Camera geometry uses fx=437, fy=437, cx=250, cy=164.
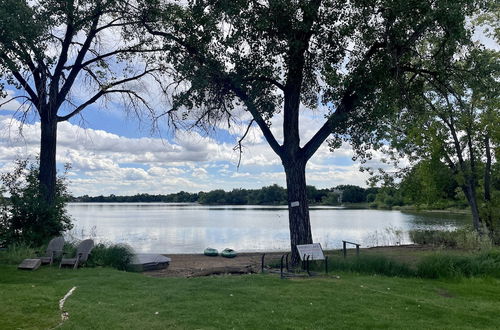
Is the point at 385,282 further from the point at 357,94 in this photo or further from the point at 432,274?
the point at 357,94

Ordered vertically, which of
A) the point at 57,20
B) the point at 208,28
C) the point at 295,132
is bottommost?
the point at 295,132

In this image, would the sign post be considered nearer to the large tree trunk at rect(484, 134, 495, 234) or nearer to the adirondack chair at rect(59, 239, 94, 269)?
the adirondack chair at rect(59, 239, 94, 269)

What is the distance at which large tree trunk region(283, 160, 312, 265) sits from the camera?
12586 mm

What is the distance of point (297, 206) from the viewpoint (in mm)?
12562

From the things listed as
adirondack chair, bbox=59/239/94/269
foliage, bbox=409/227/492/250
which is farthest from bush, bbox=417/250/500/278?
adirondack chair, bbox=59/239/94/269

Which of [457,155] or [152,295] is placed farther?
[457,155]

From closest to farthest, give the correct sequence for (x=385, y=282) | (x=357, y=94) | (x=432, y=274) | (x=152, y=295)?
(x=152, y=295)
(x=385, y=282)
(x=432, y=274)
(x=357, y=94)

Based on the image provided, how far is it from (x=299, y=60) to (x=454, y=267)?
6.93 m

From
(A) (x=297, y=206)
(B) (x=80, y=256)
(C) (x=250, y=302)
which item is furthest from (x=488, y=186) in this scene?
(B) (x=80, y=256)

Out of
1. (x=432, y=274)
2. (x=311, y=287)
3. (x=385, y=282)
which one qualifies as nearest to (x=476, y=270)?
(x=432, y=274)

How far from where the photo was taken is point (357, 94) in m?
12.2

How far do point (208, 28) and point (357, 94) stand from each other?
463cm

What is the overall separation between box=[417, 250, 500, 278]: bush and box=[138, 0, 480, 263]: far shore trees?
326cm

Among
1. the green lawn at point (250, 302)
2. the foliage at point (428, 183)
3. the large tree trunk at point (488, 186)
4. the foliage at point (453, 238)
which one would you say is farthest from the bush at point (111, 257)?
the large tree trunk at point (488, 186)
